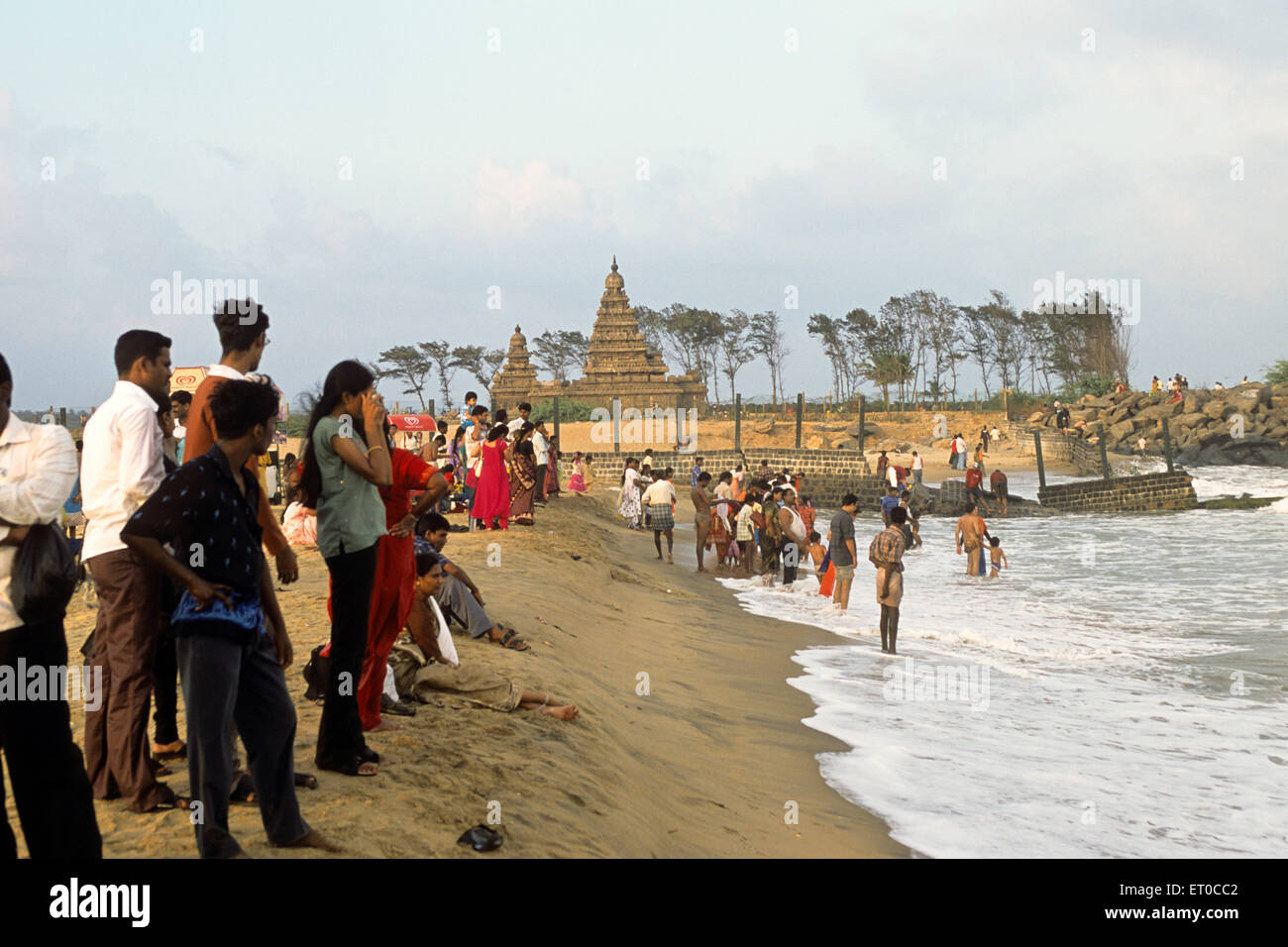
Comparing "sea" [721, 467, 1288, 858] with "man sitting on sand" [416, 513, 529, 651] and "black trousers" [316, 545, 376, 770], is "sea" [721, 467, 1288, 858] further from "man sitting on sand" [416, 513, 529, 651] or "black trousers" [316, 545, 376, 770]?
"black trousers" [316, 545, 376, 770]

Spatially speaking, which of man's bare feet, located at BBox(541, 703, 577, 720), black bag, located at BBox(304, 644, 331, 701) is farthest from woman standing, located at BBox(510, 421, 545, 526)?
black bag, located at BBox(304, 644, 331, 701)

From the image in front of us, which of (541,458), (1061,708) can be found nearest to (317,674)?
(1061,708)

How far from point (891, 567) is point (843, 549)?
87.4 inches

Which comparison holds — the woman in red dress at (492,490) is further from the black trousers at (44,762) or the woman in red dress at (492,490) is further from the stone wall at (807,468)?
the stone wall at (807,468)

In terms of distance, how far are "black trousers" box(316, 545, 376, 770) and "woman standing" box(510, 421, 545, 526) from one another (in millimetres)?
9575

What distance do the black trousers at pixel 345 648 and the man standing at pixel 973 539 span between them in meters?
14.6

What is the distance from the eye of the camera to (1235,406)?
43.0m

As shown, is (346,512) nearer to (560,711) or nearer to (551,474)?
(560,711)

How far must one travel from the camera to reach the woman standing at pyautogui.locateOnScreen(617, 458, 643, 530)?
22969mm

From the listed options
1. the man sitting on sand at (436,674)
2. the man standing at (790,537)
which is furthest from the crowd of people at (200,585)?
the man standing at (790,537)
